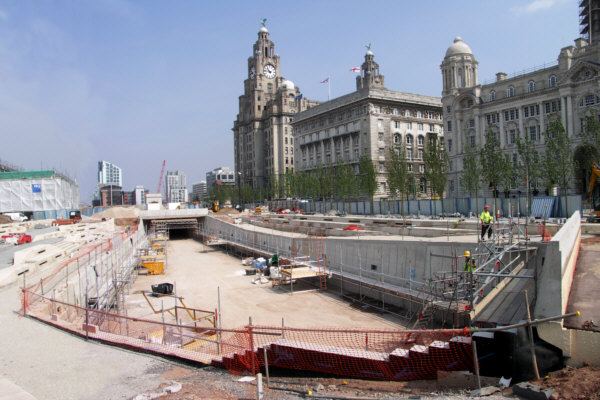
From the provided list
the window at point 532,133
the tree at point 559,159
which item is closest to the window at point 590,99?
the window at point 532,133

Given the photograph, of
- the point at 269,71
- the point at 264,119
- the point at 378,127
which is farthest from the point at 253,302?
the point at 269,71

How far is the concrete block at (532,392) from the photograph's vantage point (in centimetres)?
636

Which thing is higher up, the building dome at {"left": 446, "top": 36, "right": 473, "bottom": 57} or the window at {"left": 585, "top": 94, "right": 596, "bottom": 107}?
the building dome at {"left": 446, "top": 36, "right": 473, "bottom": 57}

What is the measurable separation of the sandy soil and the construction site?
0.10 m

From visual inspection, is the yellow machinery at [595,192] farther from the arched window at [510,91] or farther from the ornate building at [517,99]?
the arched window at [510,91]

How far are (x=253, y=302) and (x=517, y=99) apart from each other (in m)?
50.1

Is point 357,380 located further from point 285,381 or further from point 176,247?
point 176,247

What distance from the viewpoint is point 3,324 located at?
37.7ft

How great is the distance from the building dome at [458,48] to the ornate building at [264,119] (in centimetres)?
5196

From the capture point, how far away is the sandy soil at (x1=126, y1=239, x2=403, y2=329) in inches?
719

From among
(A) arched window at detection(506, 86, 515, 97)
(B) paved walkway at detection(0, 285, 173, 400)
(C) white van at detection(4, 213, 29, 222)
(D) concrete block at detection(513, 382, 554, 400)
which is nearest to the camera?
(D) concrete block at detection(513, 382, 554, 400)

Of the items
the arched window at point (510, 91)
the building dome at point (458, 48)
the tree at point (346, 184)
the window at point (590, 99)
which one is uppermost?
the building dome at point (458, 48)

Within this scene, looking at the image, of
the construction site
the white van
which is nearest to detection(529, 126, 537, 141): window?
the construction site

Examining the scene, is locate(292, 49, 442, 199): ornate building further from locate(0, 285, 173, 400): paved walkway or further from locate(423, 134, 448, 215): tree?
locate(0, 285, 173, 400): paved walkway
